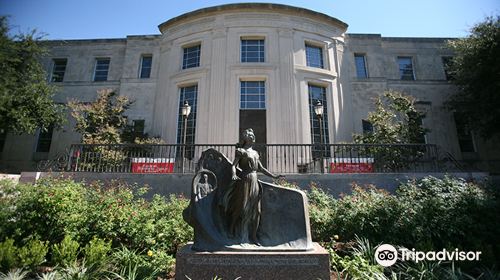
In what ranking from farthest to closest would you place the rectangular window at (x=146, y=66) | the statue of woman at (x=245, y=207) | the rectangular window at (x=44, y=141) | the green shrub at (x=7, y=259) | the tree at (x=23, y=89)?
the rectangular window at (x=146, y=66) < the rectangular window at (x=44, y=141) < the tree at (x=23, y=89) < the green shrub at (x=7, y=259) < the statue of woman at (x=245, y=207)

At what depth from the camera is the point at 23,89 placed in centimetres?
1422

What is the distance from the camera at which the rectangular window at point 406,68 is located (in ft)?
66.5

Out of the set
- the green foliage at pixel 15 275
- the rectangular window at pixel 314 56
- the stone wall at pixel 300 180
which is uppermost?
the rectangular window at pixel 314 56

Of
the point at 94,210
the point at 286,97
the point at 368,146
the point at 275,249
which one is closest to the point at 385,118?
the point at 368,146

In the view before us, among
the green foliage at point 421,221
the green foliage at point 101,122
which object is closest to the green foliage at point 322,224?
the green foliage at point 421,221

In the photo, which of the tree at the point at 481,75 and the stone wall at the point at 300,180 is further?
the tree at the point at 481,75

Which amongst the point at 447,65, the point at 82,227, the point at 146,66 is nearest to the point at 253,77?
the point at 146,66

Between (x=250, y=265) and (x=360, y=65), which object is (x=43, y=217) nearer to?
(x=250, y=265)

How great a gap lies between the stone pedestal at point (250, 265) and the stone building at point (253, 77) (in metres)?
11.2

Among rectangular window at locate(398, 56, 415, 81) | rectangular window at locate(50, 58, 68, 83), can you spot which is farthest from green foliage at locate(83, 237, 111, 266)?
rectangular window at locate(398, 56, 415, 81)

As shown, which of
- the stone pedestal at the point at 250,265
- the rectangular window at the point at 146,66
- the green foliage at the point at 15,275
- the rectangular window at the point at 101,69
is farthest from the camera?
the rectangular window at the point at 101,69

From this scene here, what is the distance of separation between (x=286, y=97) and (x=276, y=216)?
39.7ft

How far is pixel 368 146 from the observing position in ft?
40.8

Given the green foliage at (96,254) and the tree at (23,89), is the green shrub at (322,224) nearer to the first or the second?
the green foliage at (96,254)
